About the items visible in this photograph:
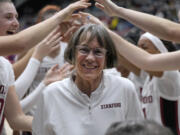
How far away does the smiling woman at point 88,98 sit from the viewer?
2344 mm

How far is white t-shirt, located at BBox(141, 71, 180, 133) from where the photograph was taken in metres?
3.33

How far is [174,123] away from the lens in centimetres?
335

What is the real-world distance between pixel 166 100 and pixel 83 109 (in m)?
1.21

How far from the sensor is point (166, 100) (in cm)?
338

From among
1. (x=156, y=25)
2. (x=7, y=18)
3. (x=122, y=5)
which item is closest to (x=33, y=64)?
(x=7, y=18)

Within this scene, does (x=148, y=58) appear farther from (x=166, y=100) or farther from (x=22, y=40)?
(x=166, y=100)

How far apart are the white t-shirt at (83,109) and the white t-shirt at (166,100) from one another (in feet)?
3.19

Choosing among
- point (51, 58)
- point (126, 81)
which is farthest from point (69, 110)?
point (51, 58)

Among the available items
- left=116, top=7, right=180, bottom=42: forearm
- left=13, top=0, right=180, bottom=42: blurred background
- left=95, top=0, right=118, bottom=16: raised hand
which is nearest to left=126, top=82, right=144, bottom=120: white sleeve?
left=116, top=7, right=180, bottom=42: forearm

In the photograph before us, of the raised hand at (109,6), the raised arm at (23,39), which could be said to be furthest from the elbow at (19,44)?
the raised hand at (109,6)

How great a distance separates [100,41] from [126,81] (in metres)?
0.30

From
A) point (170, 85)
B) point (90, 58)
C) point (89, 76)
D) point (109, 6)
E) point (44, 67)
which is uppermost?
point (109, 6)

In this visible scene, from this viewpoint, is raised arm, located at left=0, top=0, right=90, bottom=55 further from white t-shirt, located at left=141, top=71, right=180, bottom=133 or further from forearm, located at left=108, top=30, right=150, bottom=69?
white t-shirt, located at left=141, top=71, right=180, bottom=133

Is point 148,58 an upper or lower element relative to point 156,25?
lower
